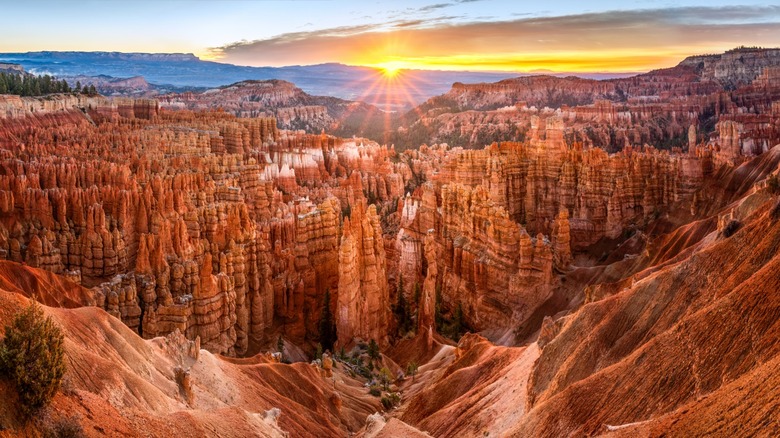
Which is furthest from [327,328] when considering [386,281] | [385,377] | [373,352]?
[385,377]

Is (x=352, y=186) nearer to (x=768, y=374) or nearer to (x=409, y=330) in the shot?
(x=409, y=330)

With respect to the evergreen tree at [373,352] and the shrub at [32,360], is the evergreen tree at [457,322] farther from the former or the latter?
the shrub at [32,360]

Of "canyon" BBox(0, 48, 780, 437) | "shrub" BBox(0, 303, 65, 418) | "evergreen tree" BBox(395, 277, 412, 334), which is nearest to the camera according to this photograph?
"shrub" BBox(0, 303, 65, 418)

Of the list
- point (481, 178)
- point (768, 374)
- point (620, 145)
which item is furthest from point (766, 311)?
point (620, 145)

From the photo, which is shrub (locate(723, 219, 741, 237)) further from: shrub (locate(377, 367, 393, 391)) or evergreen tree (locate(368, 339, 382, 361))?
evergreen tree (locate(368, 339, 382, 361))

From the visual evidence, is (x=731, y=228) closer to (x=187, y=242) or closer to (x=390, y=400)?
(x=390, y=400)

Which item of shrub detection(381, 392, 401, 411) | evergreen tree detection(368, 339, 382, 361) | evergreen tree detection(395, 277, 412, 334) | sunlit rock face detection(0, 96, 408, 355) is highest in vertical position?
sunlit rock face detection(0, 96, 408, 355)

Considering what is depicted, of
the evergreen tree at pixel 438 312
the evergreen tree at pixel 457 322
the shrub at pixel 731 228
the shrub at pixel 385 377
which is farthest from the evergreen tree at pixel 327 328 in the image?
the shrub at pixel 731 228

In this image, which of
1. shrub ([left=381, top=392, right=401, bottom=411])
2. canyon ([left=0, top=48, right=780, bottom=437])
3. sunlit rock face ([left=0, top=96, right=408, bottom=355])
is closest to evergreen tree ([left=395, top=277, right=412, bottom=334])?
canyon ([left=0, top=48, right=780, bottom=437])
